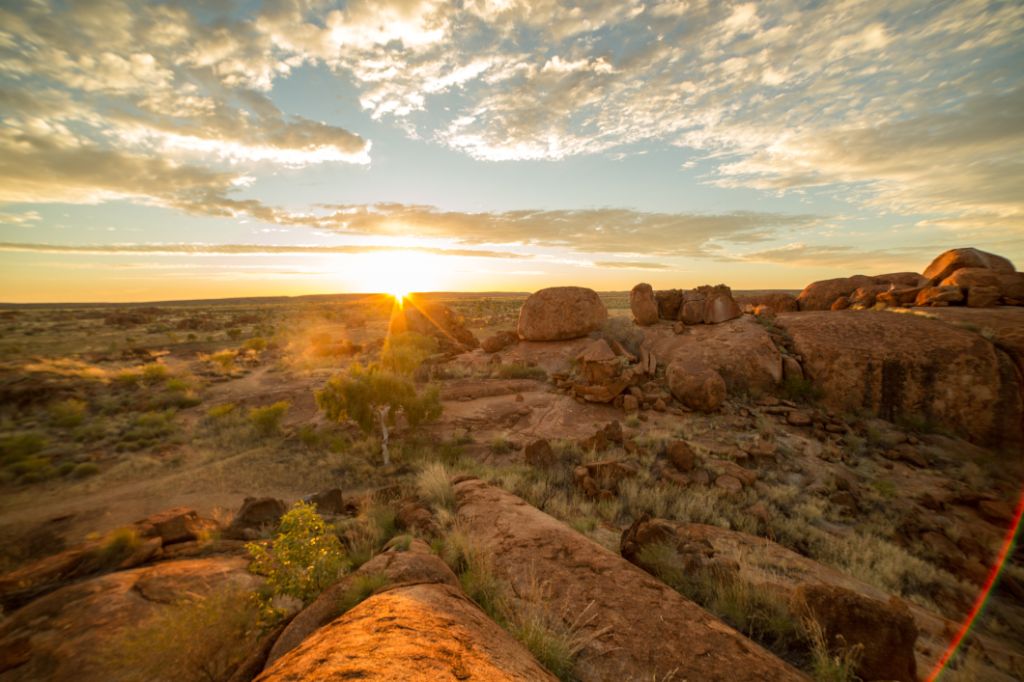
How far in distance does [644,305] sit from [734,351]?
612cm

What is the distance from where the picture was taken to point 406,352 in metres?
20.3

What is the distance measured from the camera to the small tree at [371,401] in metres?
12.2

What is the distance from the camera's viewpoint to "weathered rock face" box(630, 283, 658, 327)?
20.2 metres

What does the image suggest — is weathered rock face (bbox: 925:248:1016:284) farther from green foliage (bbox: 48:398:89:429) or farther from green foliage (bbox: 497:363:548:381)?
green foliage (bbox: 48:398:89:429)

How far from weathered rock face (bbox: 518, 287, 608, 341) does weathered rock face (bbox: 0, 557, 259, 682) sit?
16955mm

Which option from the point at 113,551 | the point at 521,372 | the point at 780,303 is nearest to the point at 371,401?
the point at 113,551

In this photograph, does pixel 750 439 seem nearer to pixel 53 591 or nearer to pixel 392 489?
pixel 392 489

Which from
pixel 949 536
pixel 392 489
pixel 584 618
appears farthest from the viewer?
pixel 392 489

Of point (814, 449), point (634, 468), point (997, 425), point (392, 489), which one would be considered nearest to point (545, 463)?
point (634, 468)

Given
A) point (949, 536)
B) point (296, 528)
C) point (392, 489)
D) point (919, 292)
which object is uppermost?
point (919, 292)

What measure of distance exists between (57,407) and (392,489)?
1529 centimetres

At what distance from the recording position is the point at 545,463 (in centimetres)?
998

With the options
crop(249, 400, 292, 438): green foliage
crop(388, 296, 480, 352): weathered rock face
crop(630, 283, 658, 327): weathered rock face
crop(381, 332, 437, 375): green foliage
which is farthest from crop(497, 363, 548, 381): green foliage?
crop(249, 400, 292, 438): green foliage

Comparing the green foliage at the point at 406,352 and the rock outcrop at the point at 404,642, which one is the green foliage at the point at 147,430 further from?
the rock outcrop at the point at 404,642
